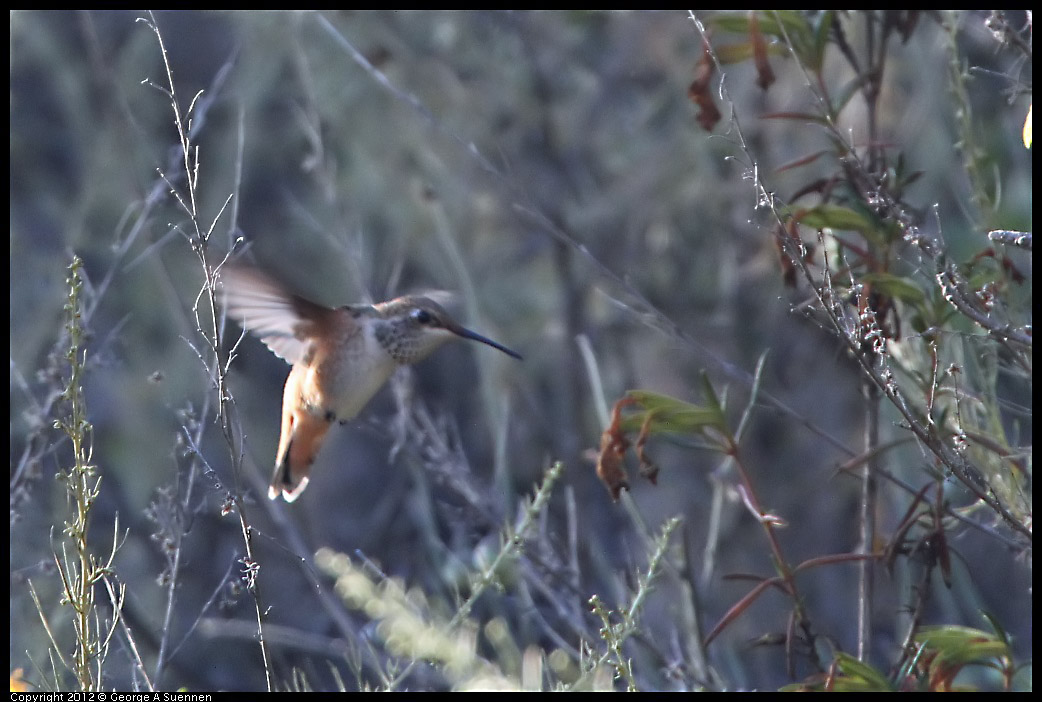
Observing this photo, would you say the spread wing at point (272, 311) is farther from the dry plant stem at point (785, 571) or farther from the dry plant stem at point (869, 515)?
the dry plant stem at point (869, 515)

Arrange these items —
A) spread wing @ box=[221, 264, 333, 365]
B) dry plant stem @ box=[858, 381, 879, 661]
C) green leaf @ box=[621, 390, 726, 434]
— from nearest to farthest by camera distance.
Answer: green leaf @ box=[621, 390, 726, 434]
dry plant stem @ box=[858, 381, 879, 661]
spread wing @ box=[221, 264, 333, 365]

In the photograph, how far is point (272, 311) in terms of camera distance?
9.73ft

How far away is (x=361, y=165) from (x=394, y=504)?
1.58m

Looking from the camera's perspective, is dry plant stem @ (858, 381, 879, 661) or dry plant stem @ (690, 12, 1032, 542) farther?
dry plant stem @ (858, 381, 879, 661)

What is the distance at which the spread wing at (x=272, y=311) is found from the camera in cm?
258

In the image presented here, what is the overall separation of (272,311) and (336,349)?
0.20m

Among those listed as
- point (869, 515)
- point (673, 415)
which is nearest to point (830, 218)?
point (673, 415)

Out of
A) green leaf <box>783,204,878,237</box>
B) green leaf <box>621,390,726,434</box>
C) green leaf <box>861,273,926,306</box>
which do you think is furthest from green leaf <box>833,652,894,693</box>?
green leaf <box>783,204,878,237</box>

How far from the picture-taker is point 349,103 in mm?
5121

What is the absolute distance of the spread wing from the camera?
2580 millimetres

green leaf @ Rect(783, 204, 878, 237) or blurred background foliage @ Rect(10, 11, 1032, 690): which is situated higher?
green leaf @ Rect(783, 204, 878, 237)

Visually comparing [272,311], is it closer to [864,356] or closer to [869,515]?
[869,515]

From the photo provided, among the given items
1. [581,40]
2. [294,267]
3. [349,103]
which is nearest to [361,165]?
[349,103]

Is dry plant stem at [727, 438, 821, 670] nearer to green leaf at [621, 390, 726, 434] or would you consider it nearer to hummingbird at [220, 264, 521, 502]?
green leaf at [621, 390, 726, 434]
